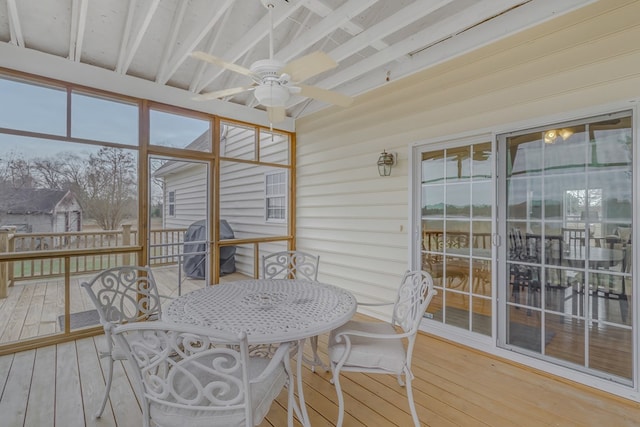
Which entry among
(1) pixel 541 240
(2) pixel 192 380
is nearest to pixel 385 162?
(1) pixel 541 240

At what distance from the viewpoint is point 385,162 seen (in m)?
3.81

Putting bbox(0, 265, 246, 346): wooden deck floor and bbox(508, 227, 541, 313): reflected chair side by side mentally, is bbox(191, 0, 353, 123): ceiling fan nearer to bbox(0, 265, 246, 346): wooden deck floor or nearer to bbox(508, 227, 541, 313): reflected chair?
bbox(0, 265, 246, 346): wooden deck floor

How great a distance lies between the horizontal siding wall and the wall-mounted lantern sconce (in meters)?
0.08

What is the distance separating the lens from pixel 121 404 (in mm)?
2227

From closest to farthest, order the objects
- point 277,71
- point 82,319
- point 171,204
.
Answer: point 277,71 < point 82,319 < point 171,204

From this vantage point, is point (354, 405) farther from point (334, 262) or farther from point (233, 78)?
point (233, 78)

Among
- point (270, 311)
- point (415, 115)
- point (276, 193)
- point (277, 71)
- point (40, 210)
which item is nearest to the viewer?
point (270, 311)

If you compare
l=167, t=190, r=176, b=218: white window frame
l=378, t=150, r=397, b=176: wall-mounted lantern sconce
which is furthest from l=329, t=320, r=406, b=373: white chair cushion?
l=167, t=190, r=176, b=218: white window frame

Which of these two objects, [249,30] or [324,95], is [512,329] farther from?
[249,30]

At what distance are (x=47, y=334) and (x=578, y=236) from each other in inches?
207

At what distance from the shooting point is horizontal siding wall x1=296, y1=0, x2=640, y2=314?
2.36m

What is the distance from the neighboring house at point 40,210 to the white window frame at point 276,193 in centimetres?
272

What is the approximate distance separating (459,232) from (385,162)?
3.99 feet

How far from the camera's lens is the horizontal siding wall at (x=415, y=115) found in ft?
7.75
